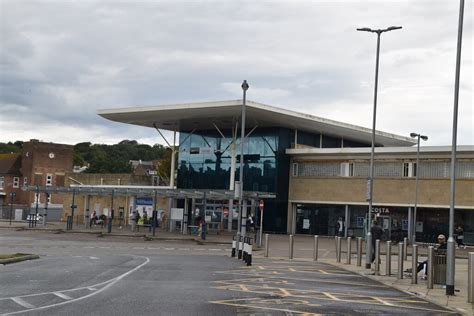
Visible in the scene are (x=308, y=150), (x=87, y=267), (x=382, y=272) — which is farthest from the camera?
(x=308, y=150)

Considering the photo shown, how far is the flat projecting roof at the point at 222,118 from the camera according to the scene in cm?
5053

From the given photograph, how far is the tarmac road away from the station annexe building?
2514cm

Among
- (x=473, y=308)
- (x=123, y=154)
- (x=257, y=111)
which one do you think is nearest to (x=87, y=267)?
(x=473, y=308)

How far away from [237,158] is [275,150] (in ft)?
11.3

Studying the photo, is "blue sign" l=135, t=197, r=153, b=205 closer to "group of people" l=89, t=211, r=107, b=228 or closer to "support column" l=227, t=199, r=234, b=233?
"group of people" l=89, t=211, r=107, b=228

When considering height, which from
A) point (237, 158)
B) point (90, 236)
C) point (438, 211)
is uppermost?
point (237, 158)

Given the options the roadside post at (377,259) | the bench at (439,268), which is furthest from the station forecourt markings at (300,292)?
the bench at (439,268)

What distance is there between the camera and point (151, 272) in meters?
20.8

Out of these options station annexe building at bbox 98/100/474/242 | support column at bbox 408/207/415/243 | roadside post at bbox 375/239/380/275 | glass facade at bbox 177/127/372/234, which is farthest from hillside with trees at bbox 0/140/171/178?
roadside post at bbox 375/239/380/275

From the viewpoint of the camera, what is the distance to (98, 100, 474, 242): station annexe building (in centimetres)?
4916

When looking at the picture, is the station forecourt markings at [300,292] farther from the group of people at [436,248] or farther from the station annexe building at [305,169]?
the station annexe building at [305,169]

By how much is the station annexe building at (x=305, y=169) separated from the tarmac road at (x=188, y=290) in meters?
25.1

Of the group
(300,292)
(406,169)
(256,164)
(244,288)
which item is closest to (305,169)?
(256,164)

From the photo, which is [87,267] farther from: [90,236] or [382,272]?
[90,236]
